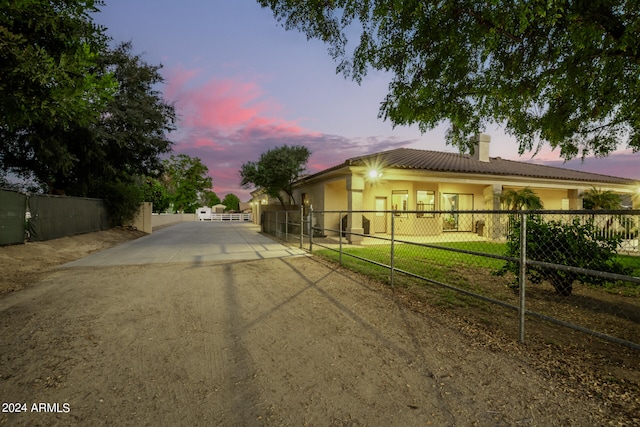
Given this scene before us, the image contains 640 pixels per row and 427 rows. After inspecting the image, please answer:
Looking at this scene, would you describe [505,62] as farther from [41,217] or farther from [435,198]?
[41,217]

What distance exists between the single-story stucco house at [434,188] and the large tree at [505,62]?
8484mm

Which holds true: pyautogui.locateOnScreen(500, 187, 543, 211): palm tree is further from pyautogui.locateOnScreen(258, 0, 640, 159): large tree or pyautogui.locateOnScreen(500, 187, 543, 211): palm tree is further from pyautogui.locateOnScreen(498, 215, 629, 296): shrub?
pyautogui.locateOnScreen(498, 215, 629, 296): shrub

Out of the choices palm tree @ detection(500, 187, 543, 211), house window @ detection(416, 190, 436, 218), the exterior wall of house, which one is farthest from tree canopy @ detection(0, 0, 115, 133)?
palm tree @ detection(500, 187, 543, 211)

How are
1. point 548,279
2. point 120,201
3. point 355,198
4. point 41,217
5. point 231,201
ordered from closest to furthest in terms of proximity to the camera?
point 548,279
point 41,217
point 355,198
point 120,201
point 231,201

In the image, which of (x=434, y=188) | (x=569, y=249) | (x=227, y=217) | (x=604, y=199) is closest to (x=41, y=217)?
(x=569, y=249)

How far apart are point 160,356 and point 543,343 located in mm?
4303

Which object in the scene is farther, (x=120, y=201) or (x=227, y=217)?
(x=227, y=217)

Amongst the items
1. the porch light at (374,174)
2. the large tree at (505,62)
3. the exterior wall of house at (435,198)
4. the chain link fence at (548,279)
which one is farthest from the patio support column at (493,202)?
the large tree at (505,62)

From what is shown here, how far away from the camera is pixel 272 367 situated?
3119 mm

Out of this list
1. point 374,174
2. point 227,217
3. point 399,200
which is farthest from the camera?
point 227,217

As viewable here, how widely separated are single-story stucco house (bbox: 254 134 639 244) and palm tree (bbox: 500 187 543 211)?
0.48 m

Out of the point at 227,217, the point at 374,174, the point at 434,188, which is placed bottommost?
the point at 227,217

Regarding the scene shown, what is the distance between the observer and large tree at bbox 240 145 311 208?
2117 centimetres

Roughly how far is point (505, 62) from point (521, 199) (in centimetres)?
1325
